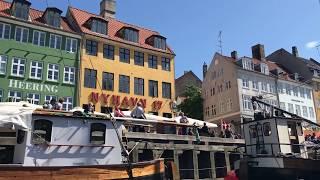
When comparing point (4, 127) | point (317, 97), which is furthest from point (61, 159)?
point (317, 97)

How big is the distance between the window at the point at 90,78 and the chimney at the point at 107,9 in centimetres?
838

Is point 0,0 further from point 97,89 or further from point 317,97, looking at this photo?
point 317,97

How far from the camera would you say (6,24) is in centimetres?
2767

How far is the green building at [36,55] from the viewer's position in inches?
1078

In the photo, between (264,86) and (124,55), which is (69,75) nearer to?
(124,55)

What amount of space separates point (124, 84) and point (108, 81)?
153 cm

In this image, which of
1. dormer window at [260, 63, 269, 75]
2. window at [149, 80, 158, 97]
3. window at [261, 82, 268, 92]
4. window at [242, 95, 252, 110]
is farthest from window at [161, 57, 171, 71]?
dormer window at [260, 63, 269, 75]

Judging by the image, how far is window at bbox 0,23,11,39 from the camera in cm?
2747

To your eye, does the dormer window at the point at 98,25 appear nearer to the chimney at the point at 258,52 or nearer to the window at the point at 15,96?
the window at the point at 15,96

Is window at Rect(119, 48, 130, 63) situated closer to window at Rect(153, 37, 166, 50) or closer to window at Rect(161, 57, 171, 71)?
window at Rect(153, 37, 166, 50)

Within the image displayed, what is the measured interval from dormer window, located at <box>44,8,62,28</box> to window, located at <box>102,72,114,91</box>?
5.44 metres

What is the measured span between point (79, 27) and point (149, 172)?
20.0m

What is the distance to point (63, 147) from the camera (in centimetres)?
1353

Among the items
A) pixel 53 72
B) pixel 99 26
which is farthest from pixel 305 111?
pixel 53 72
